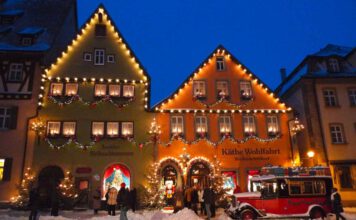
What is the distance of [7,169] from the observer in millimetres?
20812

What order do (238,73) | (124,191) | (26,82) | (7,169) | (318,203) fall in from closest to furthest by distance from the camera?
(124,191) < (318,203) < (7,169) < (26,82) < (238,73)

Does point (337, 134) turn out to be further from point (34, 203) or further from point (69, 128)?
point (34, 203)

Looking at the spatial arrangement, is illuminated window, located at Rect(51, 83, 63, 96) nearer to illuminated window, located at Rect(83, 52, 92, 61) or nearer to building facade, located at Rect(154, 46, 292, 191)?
illuminated window, located at Rect(83, 52, 92, 61)

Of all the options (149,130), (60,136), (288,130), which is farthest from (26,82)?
(288,130)

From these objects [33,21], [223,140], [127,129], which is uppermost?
[33,21]

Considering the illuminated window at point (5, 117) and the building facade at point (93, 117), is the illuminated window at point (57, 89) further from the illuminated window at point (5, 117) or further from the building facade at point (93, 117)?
the illuminated window at point (5, 117)

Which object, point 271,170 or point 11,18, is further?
point 11,18

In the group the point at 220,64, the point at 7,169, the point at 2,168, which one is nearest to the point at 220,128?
the point at 220,64

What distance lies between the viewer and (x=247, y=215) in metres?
14.9

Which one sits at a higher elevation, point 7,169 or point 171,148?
point 171,148

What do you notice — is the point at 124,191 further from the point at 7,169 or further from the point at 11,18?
the point at 11,18

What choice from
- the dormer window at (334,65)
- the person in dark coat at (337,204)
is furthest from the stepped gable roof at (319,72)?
the person in dark coat at (337,204)

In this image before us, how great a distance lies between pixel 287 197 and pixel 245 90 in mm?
11246

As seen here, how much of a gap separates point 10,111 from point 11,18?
929cm
